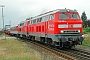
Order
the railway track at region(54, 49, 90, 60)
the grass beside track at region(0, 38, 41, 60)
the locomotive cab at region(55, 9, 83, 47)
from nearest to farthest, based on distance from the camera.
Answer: the grass beside track at region(0, 38, 41, 60)
the railway track at region(54, 49, 90, 60)
the locomotive cab at region(55, 9, 83, 47)

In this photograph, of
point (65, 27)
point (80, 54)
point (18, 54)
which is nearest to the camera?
point (18, 54)

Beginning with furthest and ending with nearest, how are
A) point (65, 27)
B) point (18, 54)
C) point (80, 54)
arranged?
point (65, 27), point (80, 54), point (18, 54)

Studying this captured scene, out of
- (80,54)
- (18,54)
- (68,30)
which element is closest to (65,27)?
(68,30)

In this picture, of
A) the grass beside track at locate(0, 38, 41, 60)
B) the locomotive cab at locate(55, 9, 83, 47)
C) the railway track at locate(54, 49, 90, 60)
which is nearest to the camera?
the grass beside track at locate(0, 38, 41, 60)

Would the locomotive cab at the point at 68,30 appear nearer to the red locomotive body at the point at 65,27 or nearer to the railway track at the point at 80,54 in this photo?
the red locomotive body at the point at 65,27

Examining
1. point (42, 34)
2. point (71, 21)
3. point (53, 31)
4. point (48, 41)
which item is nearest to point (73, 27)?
point (71, 21)

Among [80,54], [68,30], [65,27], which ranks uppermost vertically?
[65,27]

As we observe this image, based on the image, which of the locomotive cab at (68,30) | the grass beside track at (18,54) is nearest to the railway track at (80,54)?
the locomotive cab at (68,30)

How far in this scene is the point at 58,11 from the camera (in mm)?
19609

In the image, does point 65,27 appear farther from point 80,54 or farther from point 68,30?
point 80,54

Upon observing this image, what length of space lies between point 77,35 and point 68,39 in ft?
2.90

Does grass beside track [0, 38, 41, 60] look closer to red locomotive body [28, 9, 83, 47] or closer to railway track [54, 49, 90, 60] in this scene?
red locomotive body [28, 9, 83, 47]

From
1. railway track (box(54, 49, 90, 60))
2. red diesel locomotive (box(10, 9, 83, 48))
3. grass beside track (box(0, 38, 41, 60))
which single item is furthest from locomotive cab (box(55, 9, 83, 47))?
grass beside track (box(0, 38, 41, 60))

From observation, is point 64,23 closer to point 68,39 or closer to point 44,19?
point 68,39
